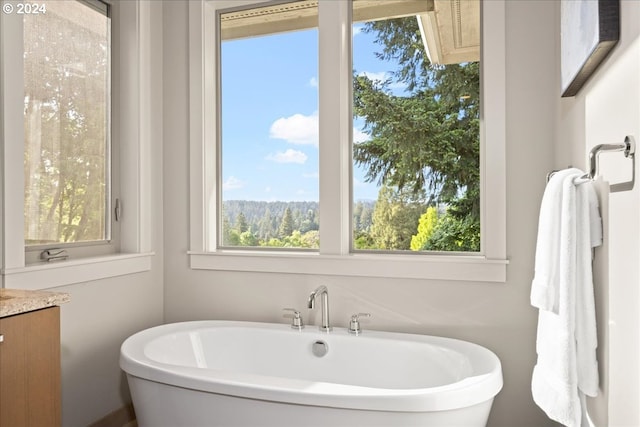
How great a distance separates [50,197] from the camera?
7.57 ft

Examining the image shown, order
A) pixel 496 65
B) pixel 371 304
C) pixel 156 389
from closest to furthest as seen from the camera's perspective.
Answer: pixel 156 389, pixel 496 65, pixel 371 304

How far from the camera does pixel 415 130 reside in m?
2.54

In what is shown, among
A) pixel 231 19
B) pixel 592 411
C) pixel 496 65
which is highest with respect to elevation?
pixel 231 19

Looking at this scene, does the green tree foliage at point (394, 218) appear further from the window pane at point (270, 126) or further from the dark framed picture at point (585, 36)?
the dark framed picture at point (585, 36)

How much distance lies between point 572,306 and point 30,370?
151 centimetres

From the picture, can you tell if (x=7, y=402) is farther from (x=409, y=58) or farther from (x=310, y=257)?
(x=409, y=58)

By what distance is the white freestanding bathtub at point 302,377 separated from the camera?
1634 millimetres

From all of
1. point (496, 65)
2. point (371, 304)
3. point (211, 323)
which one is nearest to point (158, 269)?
point (211, 323)

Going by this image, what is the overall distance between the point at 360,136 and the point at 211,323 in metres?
1.29

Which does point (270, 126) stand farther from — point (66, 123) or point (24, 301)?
point (24, 301)

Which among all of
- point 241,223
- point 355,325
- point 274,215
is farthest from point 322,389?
point 241,223

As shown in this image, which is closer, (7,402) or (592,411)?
(7,402)

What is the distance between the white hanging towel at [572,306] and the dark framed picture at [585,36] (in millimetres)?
329

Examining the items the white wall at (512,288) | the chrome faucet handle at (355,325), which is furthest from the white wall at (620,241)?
the chrome faucet handle at (355,325)
